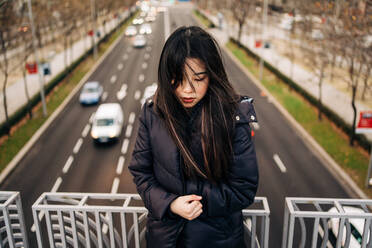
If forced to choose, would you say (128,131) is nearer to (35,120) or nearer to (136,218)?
(35,120)

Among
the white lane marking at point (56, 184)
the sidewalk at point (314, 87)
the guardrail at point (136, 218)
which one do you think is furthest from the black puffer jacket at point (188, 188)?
the sidewalk at point (314, 87)

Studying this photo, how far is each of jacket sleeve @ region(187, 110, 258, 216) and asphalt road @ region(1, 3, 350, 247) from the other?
34.0 ft

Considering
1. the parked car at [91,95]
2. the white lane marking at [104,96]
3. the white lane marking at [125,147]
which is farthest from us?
the white lane marking at [104,96]

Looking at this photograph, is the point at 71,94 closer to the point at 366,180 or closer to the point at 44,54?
the point at 44,54

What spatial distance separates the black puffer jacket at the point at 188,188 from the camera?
10.2ft

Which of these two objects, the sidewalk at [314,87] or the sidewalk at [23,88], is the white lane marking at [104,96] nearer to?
the sidewalk at [23,88]

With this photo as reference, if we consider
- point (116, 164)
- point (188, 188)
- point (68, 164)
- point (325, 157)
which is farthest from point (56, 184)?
point (188, 188)

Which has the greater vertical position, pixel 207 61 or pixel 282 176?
pixel 207 61

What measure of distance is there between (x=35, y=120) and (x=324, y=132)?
1856 centimetres

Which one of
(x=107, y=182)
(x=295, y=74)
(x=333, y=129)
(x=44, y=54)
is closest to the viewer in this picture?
(x=107, y=182)

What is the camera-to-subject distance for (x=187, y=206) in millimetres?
3018

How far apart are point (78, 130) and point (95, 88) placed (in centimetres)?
594

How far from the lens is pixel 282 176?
1727cm

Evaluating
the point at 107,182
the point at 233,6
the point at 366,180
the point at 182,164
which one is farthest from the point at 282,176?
the point at 233,6
